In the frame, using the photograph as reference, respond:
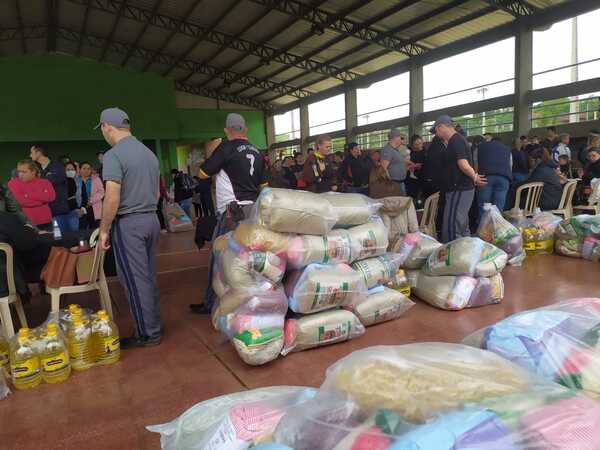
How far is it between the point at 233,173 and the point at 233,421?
7.36 ft

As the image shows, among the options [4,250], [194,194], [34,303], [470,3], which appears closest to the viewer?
[4,250]

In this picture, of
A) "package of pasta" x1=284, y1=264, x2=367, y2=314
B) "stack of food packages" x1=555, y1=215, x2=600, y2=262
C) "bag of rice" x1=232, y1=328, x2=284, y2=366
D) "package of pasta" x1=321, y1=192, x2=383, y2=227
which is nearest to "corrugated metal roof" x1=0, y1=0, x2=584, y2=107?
"stack of food packages" x1=555, y1=215, x2=600, y2=262

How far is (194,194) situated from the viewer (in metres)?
10.0

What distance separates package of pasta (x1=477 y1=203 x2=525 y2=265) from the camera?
3941 millimetres

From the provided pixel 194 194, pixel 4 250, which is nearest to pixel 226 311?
pixel 4 250

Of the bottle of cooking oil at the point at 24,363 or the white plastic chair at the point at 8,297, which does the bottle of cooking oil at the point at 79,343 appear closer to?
the bottle of cooking oil at the point at 24,363

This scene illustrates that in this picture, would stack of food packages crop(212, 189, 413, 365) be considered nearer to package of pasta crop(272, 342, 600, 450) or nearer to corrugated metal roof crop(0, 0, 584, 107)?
package of pasta crop(272, 342, 600, 450)

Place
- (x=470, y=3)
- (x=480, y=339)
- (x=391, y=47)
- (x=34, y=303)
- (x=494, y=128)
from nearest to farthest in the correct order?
(x=480, y=339) < (x=34, y=303) < (x=470, y=3) < (x=494, y=128) < (x=391, y=47)

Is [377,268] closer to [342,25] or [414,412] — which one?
[414,412]

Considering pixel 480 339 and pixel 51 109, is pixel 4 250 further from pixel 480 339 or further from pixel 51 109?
pixel 51 109

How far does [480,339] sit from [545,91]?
33.6 feet

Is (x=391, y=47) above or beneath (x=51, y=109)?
above

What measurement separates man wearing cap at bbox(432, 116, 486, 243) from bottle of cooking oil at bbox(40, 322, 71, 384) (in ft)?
10.00

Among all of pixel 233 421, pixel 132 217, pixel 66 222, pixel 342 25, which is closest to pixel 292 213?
pixel 132 217
